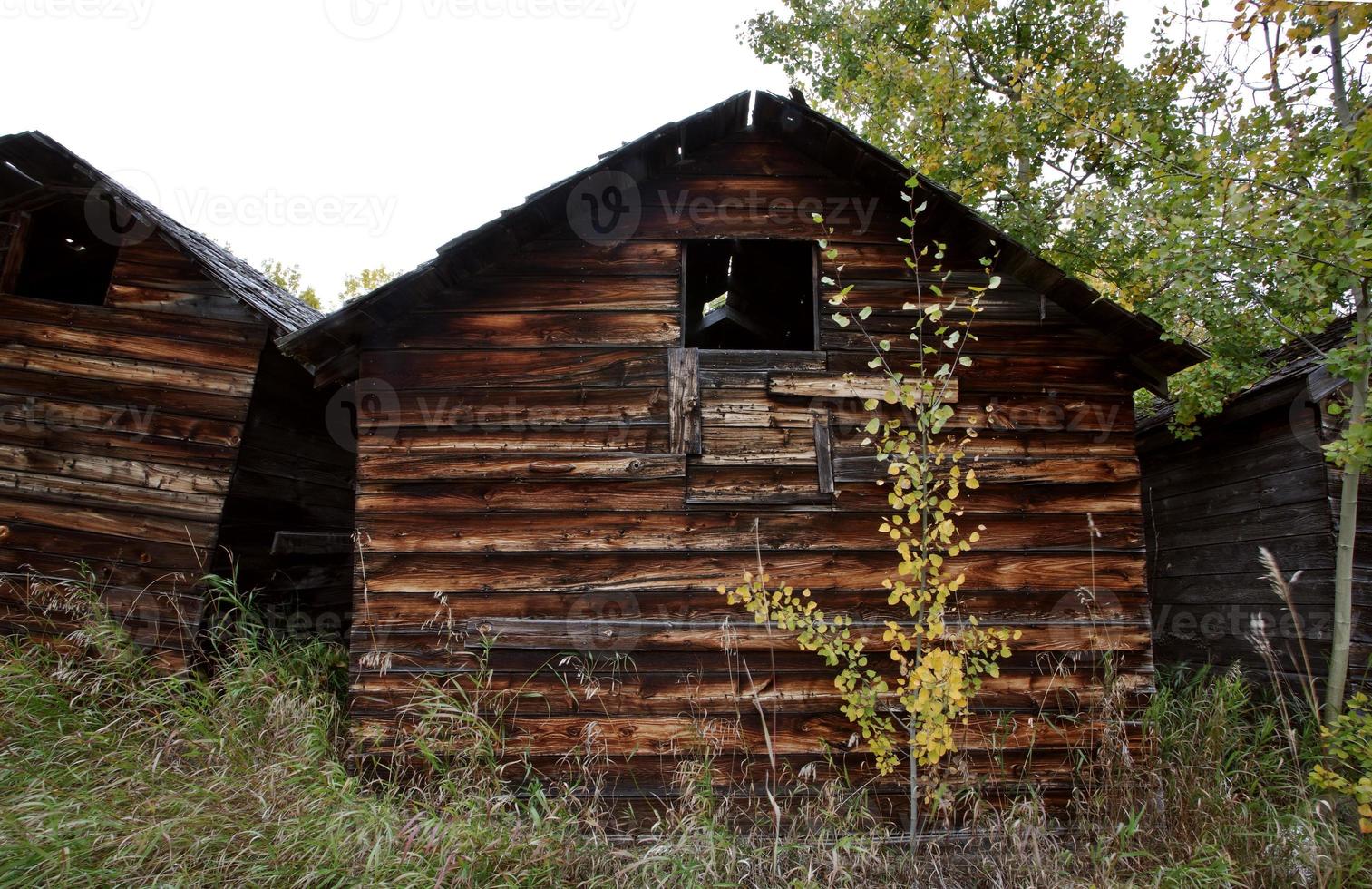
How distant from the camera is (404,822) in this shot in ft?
13.9

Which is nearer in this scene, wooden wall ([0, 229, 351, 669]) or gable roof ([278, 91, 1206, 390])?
gable roof ([278, 91, 1206, 390])

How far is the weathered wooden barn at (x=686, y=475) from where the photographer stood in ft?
16.2

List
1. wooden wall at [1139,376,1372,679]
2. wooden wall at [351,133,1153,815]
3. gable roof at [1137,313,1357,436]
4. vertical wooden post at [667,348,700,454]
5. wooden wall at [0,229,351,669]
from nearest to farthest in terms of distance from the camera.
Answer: wooden wall at [351,133,1153,815] → vertical wooden post at [667,348,700,454] → wooden wall at [0,229,351,669] → gable roof at [1137,313,1357,436] → wooden wall at [1139,376,1372,679]

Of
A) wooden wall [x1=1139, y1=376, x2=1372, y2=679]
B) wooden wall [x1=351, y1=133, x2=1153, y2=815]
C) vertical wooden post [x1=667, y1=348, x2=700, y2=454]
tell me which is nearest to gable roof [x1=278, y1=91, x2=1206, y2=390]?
wooden wall [x1=351, y1=133, x2=1153, y2=815]

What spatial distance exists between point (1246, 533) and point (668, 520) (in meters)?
6.08

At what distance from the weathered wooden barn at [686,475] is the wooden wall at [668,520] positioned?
18mm

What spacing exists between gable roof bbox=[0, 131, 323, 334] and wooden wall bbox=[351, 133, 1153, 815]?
207cm

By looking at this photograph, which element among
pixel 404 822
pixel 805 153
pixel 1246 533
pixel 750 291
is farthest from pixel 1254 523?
pixel 404 822

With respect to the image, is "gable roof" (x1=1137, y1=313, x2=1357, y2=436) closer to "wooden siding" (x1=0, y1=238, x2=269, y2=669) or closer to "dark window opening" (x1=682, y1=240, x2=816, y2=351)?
"dark window opening" (x1=682, y1=240, x2=816, y2=351)

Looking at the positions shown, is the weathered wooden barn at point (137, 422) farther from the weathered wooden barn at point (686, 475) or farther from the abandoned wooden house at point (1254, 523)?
the abandoned wooden house at point (1254, 523)

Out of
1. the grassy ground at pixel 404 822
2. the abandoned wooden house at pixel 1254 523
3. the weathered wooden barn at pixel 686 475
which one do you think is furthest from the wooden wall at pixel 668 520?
the abandoned wooden house at pixel 1254 523

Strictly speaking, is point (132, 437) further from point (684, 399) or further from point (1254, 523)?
point (1254, 523)

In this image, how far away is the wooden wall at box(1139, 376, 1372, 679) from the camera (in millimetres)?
6199

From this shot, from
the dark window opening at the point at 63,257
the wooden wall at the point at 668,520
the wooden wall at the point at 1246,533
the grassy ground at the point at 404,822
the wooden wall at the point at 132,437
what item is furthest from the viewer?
the dark window opening at the point at 63,257
